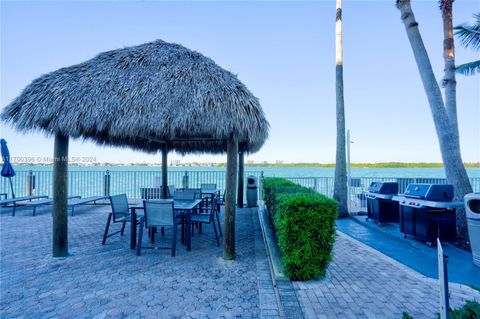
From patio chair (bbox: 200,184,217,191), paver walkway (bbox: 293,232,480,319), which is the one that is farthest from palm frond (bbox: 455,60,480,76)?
patio chair (bbox: 200,184,217,191)

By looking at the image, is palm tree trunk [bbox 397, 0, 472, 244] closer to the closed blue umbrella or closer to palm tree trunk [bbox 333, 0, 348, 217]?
palm tree trunk [bbox 333, 0, 348, 217]

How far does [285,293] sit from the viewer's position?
2.84m

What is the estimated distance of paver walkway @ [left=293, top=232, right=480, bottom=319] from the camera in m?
2.53

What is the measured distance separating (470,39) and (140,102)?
25.2 feet

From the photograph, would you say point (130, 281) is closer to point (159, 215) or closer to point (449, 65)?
point (159, 215)

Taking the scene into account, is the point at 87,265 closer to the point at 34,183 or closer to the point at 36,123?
the point at 36,123

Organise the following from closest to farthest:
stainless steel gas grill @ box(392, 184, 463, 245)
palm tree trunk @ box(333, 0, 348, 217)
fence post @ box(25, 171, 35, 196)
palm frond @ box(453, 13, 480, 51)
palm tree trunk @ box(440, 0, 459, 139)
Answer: stainless steel gas grill @ box(392, 184, 463, 245), palm tree trunk @ box(440, 0, 459, 139), palm frond @ box(453, 13, 480, 51), palm tree trunk @ box(333, 0, 348, 217), fence post @ box(25, 171, 35, 196)

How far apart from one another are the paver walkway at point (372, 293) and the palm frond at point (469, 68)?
18.9 ft

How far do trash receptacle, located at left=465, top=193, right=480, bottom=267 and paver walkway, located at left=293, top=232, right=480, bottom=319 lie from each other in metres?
1.14

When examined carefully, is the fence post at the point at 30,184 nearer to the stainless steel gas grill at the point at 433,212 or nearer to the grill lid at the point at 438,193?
the stainless steel gas grill at the point at 433,212

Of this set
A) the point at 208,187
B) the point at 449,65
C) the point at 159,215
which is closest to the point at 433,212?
the point at 449,65

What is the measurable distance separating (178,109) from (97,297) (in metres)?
2.60

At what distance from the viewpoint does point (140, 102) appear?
3.99m

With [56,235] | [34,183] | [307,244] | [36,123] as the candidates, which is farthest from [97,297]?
[34,183]
